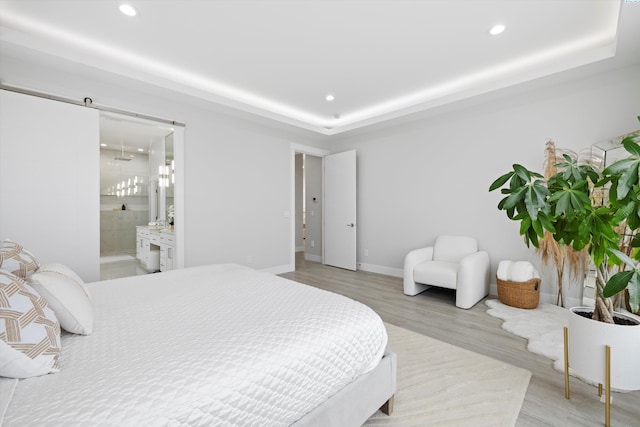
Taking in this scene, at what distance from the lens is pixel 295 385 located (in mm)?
1114

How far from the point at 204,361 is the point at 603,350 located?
1979 millimetres

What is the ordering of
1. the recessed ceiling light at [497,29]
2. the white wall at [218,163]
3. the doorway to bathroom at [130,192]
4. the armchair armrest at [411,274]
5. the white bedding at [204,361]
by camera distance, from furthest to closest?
the doorway to bathroom at [130,192] < the armchair armrest at [411,274] < the white wall at [218,163] < the recessed ceiling light at [497,29] < the white bedding at [204,361]

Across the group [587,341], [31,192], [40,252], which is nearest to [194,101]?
[31,192]

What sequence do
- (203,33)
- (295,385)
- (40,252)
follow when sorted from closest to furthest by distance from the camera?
(295,385)
(203,33)
(40,252)

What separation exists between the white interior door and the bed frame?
12.1 ft

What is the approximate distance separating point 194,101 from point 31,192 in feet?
6.43

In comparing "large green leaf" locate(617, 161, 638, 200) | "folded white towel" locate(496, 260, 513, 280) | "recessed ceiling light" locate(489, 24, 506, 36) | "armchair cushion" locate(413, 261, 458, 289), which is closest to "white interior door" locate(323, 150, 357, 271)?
"armchair cushion" locate(413, 261, 458, 289)

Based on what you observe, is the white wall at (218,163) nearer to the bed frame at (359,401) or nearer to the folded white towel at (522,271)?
the bed frame at (359,401)

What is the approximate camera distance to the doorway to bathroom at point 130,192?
5051 millimetres

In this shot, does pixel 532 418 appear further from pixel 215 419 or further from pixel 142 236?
pixel 142 236

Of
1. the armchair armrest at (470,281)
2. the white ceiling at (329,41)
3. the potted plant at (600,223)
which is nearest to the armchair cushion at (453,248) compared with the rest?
the armchair armrest at (470,281)

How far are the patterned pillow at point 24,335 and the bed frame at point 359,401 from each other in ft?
2.97

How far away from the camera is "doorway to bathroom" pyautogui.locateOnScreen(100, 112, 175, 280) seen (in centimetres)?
505

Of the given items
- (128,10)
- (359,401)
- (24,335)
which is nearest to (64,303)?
(24,335)
